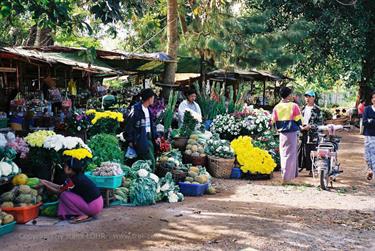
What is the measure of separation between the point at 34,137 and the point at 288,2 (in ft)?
53.1

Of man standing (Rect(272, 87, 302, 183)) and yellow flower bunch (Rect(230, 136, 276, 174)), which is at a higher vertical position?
man standing (Rect(272, 87, 302, 183))

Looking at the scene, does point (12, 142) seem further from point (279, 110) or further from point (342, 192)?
point (342, 192)

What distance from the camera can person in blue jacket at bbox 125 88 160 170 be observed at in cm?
735

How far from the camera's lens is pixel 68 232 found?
5242mm

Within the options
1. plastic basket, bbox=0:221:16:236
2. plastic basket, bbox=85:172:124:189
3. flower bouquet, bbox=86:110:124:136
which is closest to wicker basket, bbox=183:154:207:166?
flower bouquet, bbox=86:110:124:136

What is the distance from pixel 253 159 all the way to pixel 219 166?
2.31ft

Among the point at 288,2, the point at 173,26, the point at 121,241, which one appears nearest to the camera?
the point at 121,241

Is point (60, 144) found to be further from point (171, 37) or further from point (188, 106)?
point (171, 37)

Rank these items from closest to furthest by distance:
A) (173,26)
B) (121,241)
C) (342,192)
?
1. (121,241)
2. (342,192)
3. (173,26)

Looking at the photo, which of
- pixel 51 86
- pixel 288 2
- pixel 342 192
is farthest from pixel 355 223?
pixel 288 2

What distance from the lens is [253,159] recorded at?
9102 mm

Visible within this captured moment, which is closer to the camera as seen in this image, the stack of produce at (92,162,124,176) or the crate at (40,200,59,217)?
the crate at (40,200,59,217)

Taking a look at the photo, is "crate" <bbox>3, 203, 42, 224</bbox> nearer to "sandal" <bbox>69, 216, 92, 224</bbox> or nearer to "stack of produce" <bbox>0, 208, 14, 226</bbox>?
"stack of produce" <bbox>0, 208, 14, 226</bbox>

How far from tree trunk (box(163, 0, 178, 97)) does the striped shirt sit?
4.36 m
